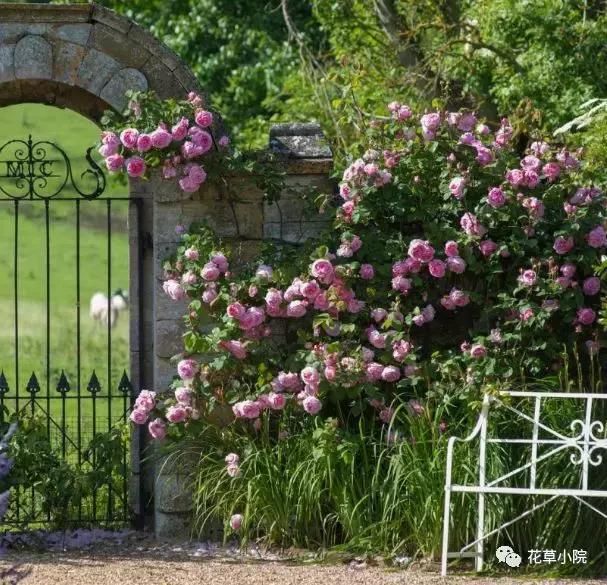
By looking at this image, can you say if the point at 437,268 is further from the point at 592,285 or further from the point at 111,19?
the point at 111,19

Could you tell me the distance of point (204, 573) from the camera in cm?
599

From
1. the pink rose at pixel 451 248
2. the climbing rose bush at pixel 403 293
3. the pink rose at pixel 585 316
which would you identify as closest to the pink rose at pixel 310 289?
the climbing rose bush at pixel 403 293

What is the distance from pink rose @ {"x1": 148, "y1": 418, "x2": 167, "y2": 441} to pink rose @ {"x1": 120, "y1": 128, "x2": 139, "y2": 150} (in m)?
1.38

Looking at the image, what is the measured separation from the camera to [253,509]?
20.9ft

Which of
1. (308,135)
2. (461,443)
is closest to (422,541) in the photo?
(461,443)

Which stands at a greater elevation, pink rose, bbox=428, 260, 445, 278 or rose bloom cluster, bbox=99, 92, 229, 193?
rose bloom cluster, bbox=99, 92, 229, 193

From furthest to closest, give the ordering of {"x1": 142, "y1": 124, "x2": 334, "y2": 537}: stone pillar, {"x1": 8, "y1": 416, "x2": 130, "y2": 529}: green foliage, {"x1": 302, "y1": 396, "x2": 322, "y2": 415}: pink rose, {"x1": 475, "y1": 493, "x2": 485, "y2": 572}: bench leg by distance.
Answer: {"x1": 142, "y1": 124, "x2": 334, "y2": 537}: stone pillar < {"x1": 8, "y1": 416, "x2": 130, "y2": 529}: green foliage < {"x1": 302, "y1": 396, "x2": 322, "y2": 415}: pink rose < {"x1": 475, "y1": 493, "x2": 485, "y2": 572}: bench leg

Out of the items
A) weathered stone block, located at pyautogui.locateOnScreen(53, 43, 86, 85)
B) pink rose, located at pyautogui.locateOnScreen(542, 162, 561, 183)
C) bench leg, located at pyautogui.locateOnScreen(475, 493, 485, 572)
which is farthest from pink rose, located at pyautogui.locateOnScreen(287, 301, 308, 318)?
weathered stone block, located at pyautogui.locateOnScreen(53, 43, 86, 85)

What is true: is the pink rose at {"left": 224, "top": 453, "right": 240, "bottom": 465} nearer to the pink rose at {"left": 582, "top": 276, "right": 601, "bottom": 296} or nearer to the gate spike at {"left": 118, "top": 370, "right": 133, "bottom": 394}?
the gate spike at {"left": 118, "top": 370, "right": 133, "bottom": 394}

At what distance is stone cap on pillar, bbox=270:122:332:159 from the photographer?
692 cm

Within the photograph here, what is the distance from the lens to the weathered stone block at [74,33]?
6.78 meters

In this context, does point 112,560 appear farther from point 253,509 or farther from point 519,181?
point 519,181

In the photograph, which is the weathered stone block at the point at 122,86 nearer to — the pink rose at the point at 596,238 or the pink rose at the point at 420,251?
the pink rose at the point at 420,251

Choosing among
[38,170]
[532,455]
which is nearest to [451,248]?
[532,455]
